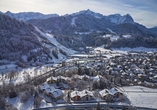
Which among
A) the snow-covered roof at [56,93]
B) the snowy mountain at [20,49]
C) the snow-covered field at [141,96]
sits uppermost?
the snowy mountain at [20,49]

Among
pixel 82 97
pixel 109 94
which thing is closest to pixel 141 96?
pixel 109 94

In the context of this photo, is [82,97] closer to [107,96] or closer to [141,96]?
[107,96]

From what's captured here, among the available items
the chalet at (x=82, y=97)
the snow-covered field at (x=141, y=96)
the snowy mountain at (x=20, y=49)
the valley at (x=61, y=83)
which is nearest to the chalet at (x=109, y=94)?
the valley at (x=61, y=83)

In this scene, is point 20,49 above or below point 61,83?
above

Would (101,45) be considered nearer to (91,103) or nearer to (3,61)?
(3,61)

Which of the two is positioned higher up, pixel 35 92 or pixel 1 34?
pixel 1 34

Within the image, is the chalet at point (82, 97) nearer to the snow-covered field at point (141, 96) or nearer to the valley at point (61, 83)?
the valley at point (61, 83)

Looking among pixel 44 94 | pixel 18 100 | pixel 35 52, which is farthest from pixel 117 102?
pixel 35 52

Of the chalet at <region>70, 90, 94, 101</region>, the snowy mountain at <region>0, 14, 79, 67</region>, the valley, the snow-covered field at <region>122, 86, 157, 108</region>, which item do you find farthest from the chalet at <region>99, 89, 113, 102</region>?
the snowy mountain at <region>0, 14, 79, 67</region>
